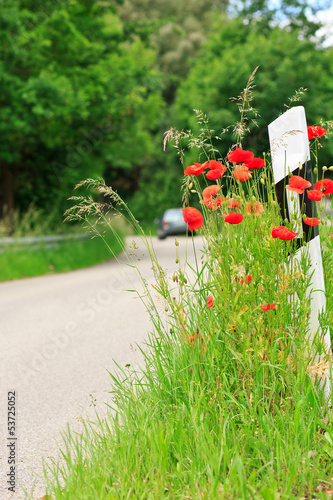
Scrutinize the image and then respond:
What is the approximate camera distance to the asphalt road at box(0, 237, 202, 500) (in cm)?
344

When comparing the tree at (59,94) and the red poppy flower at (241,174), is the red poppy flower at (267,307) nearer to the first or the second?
the red poppy flower at (241,174)

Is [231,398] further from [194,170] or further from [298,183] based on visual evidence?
[194,170]

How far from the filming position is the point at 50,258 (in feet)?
45.4

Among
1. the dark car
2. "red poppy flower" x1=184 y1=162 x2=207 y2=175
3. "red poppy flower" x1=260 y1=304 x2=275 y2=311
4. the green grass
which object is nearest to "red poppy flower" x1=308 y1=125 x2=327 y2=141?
"red poppy flower" x1=184 y1=162 x2=207 y2=175

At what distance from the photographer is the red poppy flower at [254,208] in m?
3.13

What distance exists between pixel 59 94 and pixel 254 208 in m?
11.1

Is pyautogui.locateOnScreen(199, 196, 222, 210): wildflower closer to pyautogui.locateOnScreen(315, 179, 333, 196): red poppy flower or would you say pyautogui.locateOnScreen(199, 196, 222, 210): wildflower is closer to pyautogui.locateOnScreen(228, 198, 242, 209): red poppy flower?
pyautogui.locateOnScreen(228, 198, 242, 209): red poppy flower

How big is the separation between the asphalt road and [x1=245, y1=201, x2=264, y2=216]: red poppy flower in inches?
22.5

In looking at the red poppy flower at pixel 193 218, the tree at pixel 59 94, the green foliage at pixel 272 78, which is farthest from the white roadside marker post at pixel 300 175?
the green foliage at pixel 272 78

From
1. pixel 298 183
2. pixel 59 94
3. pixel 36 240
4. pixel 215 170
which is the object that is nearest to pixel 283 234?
pixel 298 183

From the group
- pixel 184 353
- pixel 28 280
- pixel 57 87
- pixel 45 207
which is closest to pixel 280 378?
pixel 184 353

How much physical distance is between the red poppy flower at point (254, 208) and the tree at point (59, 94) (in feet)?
35.6

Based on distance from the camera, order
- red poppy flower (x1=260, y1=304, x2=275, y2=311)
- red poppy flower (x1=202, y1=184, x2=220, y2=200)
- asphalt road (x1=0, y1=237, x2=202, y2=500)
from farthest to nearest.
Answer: asphalt road (x1=0, y1=237, x2=202, y2=500), red poppy flower (x1=202, y1=184, x2=220, y2=200), red poppy flower (x1=260, y1=304, x2=275, y2=311)

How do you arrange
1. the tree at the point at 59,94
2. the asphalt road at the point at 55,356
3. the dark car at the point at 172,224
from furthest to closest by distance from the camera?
the dark car at the point at 172,224 → the tree at the point at 59,94 → the asphalt road at the point at 55,356
